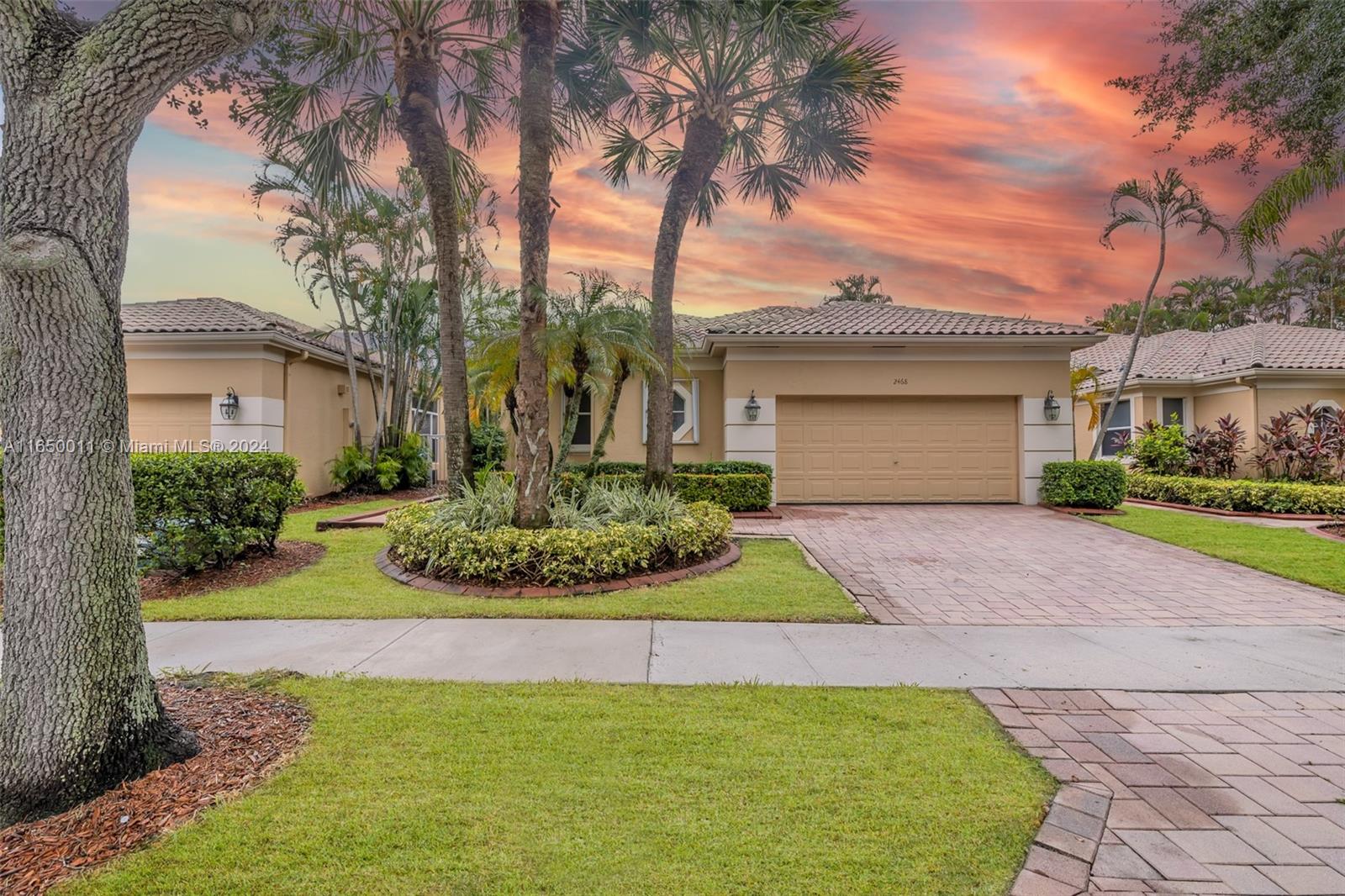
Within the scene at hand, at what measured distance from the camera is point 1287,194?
8984mm

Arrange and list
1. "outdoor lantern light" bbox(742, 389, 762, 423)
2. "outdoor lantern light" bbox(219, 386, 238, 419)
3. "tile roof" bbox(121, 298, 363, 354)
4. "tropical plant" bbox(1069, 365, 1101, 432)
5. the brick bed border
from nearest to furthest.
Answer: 1. the brick bed border
2. "tile roof" bbox(121, 298, 363, 354)
3. "outdoor lantern light" bbox(219, 386, 238, 419)
4. "outdoor lantern light" bbox(742, 389, 762, 423)
5. "tropical plant" bbox(1069, 365, 1101, 432)

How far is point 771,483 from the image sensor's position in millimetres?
13109

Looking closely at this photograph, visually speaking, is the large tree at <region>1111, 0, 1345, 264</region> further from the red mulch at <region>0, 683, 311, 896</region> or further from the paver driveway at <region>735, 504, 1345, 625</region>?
the red mulch at <region>0, 683, 311, 896</region>

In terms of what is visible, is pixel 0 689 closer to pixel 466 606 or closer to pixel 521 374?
pixel 466 606

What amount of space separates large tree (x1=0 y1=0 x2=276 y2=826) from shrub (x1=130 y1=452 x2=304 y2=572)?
15.2 ft

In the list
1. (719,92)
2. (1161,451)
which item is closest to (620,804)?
(719,92)

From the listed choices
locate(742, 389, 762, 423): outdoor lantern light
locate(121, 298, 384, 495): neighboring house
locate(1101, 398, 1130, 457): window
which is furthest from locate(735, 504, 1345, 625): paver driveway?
locate(121, 298, 384, 495): neighboring house

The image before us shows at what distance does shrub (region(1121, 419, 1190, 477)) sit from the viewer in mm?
15672

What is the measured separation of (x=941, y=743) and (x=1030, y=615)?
3438 mm

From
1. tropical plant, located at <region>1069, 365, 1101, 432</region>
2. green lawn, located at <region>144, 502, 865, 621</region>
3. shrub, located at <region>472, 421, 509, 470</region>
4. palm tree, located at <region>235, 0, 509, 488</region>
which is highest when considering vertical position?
palm tree, located at <region>235, 0, 509, 488</region>

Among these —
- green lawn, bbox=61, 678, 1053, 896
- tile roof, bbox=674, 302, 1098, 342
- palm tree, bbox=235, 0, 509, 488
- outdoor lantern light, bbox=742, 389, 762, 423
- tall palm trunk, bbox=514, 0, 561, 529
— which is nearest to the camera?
green lawn, bbox=61, 678, 1053, 896

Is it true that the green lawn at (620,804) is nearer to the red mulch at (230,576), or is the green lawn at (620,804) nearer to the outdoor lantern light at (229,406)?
the red mulch at (230,576)

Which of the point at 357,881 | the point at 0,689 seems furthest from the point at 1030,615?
the point at 0,689

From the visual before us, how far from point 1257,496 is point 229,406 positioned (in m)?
21.4
